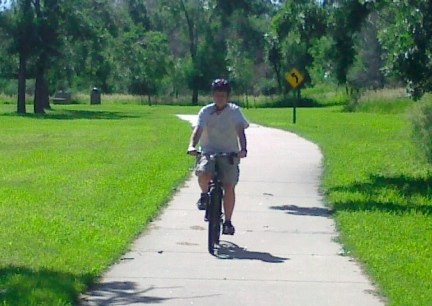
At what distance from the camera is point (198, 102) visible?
84688mm

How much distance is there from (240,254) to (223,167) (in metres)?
1.00

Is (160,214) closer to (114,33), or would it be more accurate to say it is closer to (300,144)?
(300,144)

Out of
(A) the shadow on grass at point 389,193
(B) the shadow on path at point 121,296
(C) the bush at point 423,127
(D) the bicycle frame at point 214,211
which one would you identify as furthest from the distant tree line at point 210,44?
(B) the shadow on path at point 121,296

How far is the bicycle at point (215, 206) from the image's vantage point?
1012 cm

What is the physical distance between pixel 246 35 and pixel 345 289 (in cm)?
7595

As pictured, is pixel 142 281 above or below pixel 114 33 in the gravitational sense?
below

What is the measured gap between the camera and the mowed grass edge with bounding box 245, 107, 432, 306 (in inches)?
348

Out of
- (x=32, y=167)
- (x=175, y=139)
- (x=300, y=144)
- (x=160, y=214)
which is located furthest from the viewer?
(x=175, y=139)

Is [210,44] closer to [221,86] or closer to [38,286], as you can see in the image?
[221,86]

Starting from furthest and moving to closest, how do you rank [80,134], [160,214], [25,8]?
[25,8], [80,134], [160,214]

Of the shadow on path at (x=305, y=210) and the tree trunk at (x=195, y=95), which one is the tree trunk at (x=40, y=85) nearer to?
the tree trunk at (x=195, y=95)

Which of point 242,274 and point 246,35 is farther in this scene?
point 246,35

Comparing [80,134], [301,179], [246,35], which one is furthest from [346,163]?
[246,35]

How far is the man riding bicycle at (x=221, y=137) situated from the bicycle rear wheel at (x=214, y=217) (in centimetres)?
17
